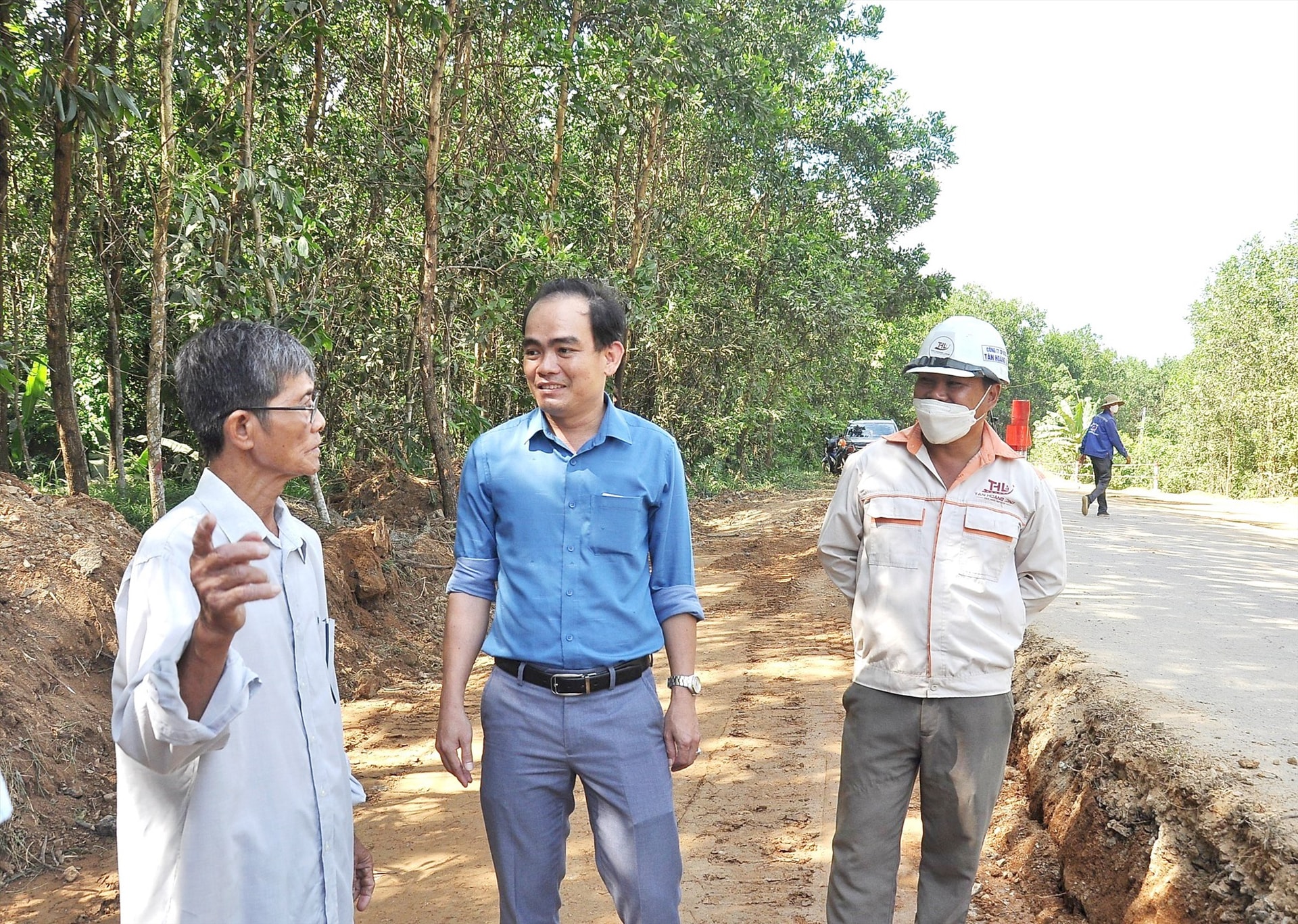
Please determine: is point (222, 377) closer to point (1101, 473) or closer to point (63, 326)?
point (63, 326)

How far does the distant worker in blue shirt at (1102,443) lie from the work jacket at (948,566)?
13151 mm

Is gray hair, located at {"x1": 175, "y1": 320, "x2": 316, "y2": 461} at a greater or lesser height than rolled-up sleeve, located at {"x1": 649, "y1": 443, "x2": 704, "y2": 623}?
greater

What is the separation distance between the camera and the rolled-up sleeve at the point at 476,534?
2.95 meters

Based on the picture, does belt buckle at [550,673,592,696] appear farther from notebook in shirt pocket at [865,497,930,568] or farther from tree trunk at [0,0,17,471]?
tree trunk at [0,0,17,471]

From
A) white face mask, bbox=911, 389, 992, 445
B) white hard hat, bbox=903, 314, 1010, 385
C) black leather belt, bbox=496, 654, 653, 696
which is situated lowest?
black leather belt, bbox=496, 654, 653, 696

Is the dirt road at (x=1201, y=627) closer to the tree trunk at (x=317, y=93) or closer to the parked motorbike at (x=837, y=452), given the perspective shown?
the tree trunk at (x=317, y=93)

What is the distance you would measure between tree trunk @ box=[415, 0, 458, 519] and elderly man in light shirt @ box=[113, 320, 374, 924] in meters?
9.29

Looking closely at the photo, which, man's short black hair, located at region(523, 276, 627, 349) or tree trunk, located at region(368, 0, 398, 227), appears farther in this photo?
tree trunk, located at region(368, 0, 398, 227)

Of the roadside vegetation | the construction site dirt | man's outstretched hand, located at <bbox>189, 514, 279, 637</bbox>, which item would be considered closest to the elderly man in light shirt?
man's outstretched hand, located at <bbox>189, 514, 279, 637</bbox>

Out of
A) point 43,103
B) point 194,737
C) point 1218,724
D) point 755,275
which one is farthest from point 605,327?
point 755,275

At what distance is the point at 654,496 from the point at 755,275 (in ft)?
69.4

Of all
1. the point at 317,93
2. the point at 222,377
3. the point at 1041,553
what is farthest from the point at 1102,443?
the point at 222,377

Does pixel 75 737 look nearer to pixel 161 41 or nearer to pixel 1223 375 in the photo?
pixel 161 41

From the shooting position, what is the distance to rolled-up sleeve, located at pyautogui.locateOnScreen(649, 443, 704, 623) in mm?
2963
